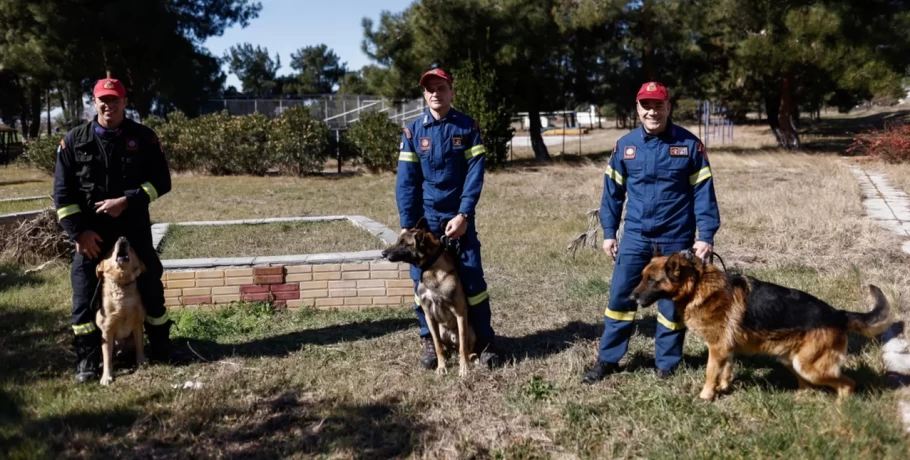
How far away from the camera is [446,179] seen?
450 centimetres

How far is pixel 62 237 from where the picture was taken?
8.22 meters

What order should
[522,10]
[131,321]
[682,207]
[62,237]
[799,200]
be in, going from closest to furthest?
[682,207], [131,321], [62,237], [799,200], [522,10]

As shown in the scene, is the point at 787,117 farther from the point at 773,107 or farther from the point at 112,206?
the point at 112,206

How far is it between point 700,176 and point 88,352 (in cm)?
402

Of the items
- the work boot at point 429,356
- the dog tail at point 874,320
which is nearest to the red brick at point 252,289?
the work boot at point 429,356

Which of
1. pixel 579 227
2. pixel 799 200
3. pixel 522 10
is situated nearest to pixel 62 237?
pixel 579 227

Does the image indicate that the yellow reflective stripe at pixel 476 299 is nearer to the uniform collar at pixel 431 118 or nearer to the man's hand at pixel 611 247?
the man's hand at pixel 611 247

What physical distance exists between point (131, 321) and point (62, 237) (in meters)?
4.44

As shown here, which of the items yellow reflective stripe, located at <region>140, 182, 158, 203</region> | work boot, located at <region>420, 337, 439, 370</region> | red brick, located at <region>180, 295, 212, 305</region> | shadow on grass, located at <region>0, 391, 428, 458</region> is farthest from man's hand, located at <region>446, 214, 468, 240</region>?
red brick, located at <region>180, 295, 212, 305</region>

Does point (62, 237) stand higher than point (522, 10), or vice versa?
point (522, 10)

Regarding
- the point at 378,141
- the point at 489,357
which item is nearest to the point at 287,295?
the point at 489,357

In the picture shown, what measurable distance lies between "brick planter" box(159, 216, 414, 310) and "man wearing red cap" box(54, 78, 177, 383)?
1.28m

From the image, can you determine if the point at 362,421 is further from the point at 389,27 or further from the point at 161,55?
the point at 161,55

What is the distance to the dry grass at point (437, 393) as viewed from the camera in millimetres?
3492
